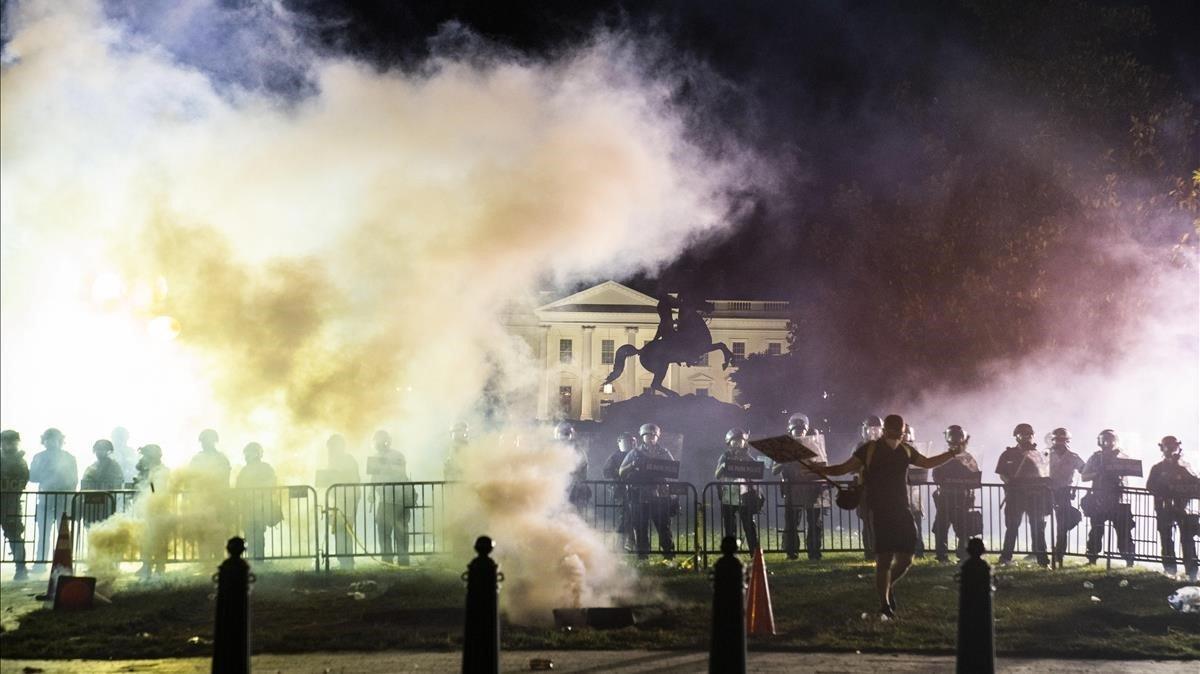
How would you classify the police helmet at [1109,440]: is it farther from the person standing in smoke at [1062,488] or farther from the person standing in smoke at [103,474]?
the person standing in smoke at [103,474]

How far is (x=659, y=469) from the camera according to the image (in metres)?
14.7

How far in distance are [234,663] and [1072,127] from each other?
69.3 ft

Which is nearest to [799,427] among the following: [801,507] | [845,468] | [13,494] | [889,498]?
[801,507]

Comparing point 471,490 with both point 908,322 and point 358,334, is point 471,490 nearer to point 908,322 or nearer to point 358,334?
point 358,334

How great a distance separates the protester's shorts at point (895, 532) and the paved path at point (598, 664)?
5.28ft

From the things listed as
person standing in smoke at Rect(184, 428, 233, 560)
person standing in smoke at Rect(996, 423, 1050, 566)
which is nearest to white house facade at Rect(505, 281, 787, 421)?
person standing in smoke at Rect(184, 428, 233, 560)

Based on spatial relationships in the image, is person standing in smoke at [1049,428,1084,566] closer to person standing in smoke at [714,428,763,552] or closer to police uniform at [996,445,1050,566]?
police uniform at [996,445,1050,566]

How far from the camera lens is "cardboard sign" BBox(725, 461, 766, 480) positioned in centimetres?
1480

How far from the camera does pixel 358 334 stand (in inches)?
847

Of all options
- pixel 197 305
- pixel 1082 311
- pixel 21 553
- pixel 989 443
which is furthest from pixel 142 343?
pixel 989 443

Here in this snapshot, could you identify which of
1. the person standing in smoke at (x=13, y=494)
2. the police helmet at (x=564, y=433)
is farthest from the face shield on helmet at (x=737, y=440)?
the person standing in smoke at (x=13, y=494)

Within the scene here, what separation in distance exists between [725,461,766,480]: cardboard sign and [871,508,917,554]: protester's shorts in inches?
183

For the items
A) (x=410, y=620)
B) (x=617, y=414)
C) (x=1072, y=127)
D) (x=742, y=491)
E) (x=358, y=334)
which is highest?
(x=1072, y=127)

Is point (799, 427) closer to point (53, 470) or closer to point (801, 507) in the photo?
point (801, 507)
